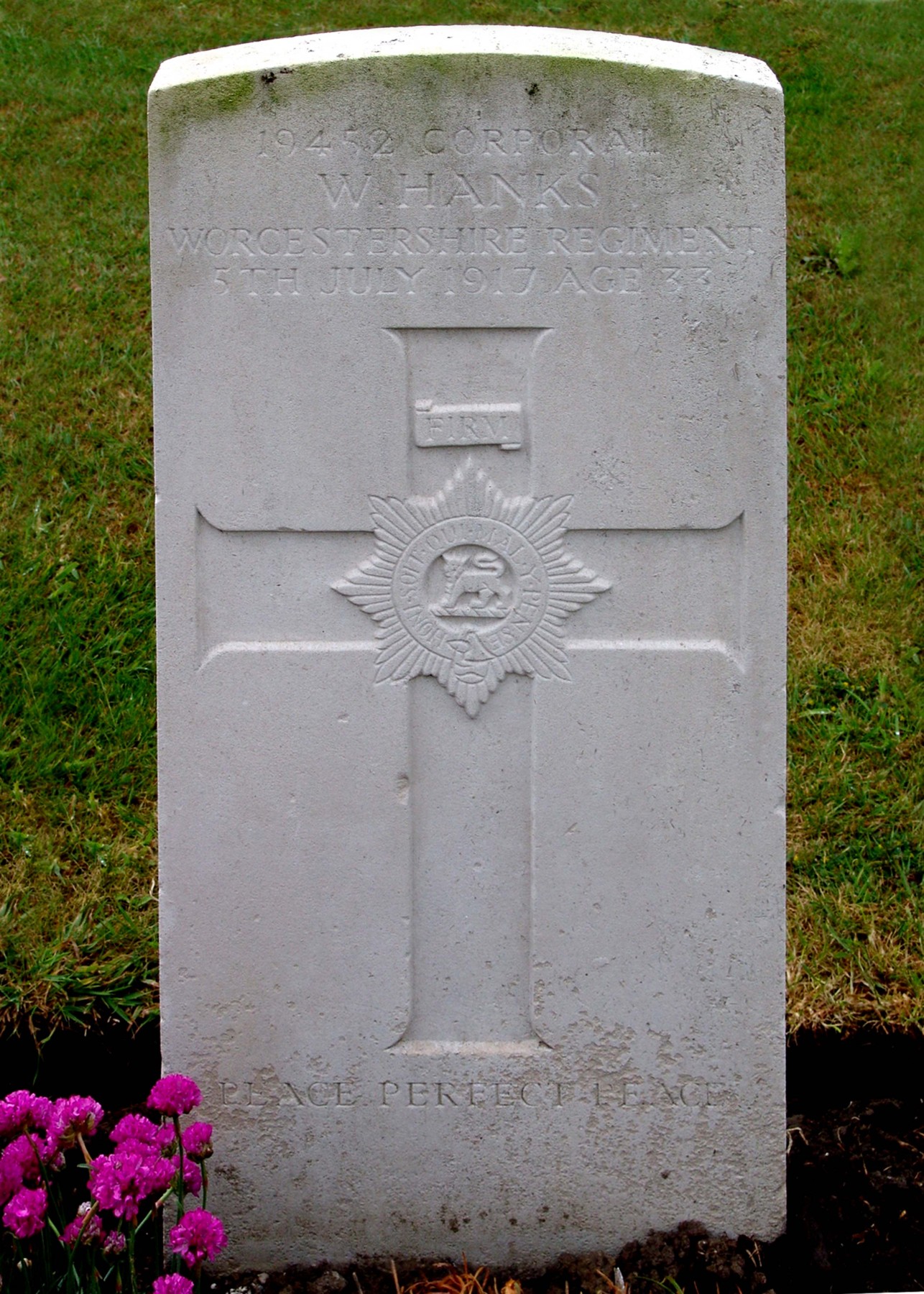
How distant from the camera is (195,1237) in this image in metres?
2.10

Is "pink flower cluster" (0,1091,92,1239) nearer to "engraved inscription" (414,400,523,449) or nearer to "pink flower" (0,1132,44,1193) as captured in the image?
"pink flower" (0,1132,44,1193)

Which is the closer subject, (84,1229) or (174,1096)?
(84,1229)

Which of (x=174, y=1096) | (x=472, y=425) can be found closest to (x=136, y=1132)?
(x=174, y=1096)

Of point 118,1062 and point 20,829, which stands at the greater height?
point 20,829

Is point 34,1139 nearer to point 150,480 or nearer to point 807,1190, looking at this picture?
point 807,1190

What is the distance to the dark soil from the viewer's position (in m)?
2.55

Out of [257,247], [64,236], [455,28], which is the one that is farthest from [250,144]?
[64,236]

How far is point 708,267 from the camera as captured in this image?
7.77 ft

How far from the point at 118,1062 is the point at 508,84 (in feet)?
7.33

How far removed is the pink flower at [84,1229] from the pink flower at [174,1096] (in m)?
0.17

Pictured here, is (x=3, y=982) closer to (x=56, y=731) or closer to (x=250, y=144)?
(x=56, y=731)

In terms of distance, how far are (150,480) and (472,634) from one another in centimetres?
238

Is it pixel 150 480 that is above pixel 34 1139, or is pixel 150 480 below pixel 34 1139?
above

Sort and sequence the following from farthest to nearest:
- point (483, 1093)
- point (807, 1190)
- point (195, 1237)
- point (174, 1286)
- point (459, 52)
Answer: point (807, 1190)
point (483, 1093)
point (459, 52)
point (195, 1237)
point (174, 1286)
